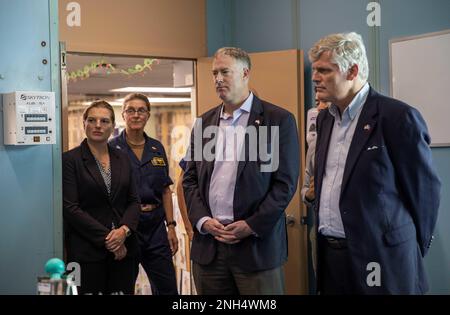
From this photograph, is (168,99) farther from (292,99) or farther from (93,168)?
(93,168)

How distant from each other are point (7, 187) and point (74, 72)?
5986mm

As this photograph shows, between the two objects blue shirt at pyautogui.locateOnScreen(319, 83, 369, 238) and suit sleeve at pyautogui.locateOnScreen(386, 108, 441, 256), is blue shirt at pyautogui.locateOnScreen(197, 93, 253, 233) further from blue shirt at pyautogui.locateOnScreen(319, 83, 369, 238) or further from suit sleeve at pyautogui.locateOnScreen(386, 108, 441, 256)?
suit sleeve at pyautogui.locateOnScreen(386, 108, 441, 256)

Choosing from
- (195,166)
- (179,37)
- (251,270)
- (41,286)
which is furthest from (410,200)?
(179,37)

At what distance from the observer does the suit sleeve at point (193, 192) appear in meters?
2.83

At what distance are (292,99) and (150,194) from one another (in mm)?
1103

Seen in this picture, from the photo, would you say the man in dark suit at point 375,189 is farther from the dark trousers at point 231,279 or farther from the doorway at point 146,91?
the doorway at point 146,91

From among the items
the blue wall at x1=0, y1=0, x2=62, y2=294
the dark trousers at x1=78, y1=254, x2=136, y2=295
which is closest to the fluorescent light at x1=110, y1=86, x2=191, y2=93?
the dark trousers at x1=78, y1=254, x2=136, y2=295

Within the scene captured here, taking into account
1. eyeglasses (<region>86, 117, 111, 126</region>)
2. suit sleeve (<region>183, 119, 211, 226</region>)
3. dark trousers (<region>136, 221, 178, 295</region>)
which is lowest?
dark trousers (<region>136, 221, 178, 295</region>)

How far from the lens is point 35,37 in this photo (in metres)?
2.80

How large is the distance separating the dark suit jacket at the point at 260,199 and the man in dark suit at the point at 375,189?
32 cm

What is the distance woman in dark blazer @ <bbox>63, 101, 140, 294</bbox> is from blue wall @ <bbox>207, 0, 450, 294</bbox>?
1412mm

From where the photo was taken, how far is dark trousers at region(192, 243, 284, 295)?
2.73m

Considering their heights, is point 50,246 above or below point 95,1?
below

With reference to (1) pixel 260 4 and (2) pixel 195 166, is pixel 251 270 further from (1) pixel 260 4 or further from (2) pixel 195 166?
(1) pixel 260 4
